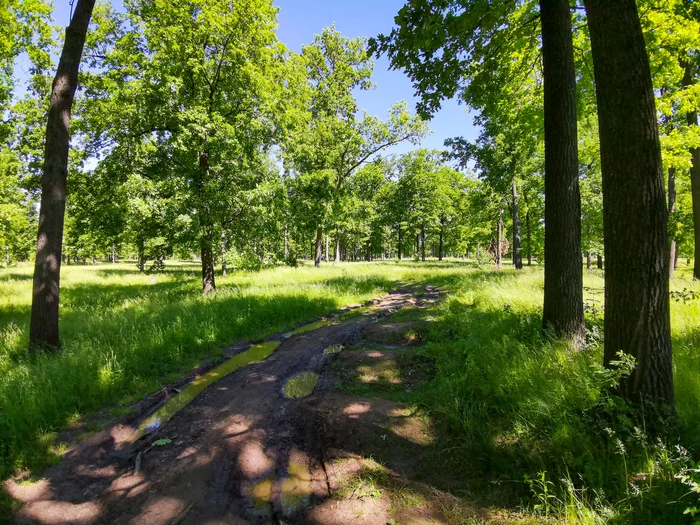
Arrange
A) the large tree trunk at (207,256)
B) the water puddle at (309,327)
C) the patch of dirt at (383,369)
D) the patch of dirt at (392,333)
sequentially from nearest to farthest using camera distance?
the patch of dirt at (383,369) → the patch of dirt at (392,333) → the water puddle at (309,327) → the large tree trunk at (207,256)

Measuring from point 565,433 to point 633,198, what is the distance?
2.29 m

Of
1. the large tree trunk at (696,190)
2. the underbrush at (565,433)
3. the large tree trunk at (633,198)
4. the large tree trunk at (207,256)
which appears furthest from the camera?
the large tree trunk at (207,256)

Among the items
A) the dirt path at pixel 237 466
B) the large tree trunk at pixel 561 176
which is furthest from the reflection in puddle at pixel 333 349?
the large tree trunk at pixel 561 176

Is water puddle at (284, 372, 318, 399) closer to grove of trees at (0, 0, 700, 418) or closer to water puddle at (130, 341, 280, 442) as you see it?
water puddle at (130, 341, 280, 442)

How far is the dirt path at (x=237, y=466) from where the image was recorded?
3.00 meters

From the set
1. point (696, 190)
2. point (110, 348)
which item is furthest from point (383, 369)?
point (696, 190)

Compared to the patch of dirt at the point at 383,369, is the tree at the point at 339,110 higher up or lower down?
higher up

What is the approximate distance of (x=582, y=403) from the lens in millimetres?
3406

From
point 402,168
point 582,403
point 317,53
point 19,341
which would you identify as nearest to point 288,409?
point 582,403

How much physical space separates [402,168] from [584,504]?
1740 inches

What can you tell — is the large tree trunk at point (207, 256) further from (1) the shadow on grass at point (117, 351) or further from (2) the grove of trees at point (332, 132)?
(1) the shadow on grass at point (117, 351)

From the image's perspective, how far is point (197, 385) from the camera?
5.88 meters

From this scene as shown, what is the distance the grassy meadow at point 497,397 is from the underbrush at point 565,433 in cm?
1

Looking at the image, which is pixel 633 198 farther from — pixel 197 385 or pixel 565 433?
pixel 197 385
